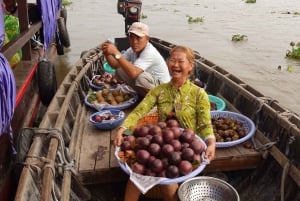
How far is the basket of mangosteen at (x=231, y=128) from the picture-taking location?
301cm

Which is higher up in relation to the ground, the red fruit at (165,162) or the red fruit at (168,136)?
the red fruit at (168,136)

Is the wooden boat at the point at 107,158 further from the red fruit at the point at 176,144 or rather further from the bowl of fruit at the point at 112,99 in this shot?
the red fruit at the point at 176,144

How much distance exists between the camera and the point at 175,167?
7.61 feet

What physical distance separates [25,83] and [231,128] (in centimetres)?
230

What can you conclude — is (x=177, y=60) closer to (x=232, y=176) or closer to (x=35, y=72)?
(x=232, y=176)

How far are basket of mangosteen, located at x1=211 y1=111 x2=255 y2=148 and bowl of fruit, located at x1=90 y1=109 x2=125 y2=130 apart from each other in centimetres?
94

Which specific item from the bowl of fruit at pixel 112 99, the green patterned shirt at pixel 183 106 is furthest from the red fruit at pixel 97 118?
the green patterned shirt at pixel 183 106

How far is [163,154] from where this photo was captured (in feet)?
7.87

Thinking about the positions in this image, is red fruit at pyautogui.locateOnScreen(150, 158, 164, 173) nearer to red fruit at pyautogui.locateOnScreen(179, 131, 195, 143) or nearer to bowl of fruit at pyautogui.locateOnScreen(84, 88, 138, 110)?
red fruit at pyautogui.locateOnScreen(179, 131, 195, 143)

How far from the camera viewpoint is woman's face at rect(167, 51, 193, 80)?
262cm

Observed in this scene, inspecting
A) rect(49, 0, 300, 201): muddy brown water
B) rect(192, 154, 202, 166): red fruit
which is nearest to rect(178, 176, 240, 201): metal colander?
rect(192, 154, 202, 166): red fruit

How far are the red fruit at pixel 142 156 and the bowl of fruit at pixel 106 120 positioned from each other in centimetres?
104

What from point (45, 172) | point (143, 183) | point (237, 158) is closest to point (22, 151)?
point (45, 172)

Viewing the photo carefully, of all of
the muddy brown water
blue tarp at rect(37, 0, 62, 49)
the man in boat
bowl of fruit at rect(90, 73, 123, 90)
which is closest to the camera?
the man in boat
